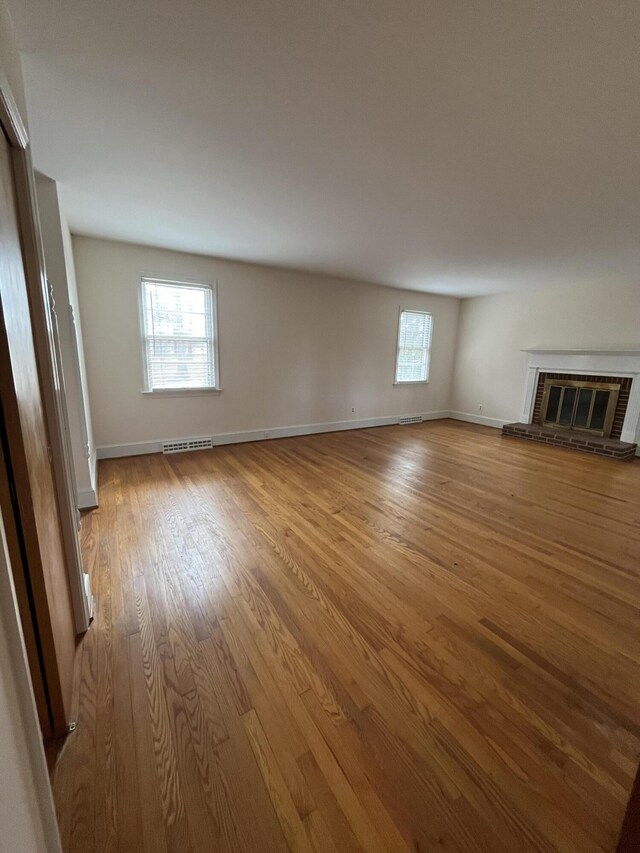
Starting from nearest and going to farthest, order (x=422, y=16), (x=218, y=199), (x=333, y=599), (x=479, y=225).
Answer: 1. (x=422, y=16)
2. (x=333, y=599)
3. (x=218, y=199)
4. (x=479, y=225)

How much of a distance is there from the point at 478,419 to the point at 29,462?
7.14 m

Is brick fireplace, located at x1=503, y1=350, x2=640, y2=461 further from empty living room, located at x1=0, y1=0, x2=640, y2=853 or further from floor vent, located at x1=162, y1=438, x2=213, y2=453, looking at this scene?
floor vent, located at x1=162, y1=438, x2=213, y2=453

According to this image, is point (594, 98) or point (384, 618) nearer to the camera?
point (594, 98)

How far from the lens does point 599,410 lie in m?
5.20

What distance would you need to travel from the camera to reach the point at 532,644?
163cm

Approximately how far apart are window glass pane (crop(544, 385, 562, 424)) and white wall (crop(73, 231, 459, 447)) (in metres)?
2.07

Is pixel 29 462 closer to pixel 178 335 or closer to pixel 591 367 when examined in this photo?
pixel 178 335

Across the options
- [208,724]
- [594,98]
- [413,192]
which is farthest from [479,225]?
[208,724]

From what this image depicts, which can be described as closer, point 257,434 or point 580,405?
point 257,434

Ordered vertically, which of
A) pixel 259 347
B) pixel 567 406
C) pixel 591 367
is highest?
pixel 259 347

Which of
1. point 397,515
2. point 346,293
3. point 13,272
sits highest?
point 346,293

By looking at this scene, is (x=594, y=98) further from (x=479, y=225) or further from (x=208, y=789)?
(x=208, y=789)

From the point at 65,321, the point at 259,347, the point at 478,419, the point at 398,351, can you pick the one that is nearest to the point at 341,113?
the point at 65,321

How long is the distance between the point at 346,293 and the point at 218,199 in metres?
3.15
